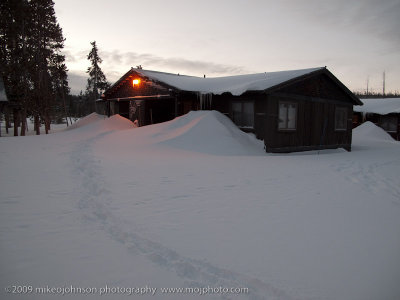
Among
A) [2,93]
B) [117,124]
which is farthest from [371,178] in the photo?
[2,93]

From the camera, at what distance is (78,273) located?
3.14m

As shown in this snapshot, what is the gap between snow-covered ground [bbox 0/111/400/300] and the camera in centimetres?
306

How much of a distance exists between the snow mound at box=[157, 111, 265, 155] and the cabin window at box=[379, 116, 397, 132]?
2091 cm

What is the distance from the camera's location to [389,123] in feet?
94.1

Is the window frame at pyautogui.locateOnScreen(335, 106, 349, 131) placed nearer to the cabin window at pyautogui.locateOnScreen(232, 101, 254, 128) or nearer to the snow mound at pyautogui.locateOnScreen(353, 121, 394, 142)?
the cabin window at pyautogui.locateOnScreen(232, 101, 254, 128)

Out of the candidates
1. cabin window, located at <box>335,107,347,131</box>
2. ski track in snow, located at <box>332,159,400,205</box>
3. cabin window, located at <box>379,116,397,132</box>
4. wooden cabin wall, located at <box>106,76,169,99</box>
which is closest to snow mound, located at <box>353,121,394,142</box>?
cabin window, located at <box>379,116,397,132</box>

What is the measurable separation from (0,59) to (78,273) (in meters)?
27.9

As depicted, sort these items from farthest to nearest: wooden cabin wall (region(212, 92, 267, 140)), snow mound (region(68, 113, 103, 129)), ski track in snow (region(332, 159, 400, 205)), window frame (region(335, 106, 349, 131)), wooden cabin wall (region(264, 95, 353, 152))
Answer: snow mound (region(68, 113, 103, 129))
window frame (region(335, 106, 349, 131))
wooden cabin wall (region(212, 92, 267, 140))
wooden cabin wall (region(264, 95, 353, 152))
ski track in snow (region(332, 159, 400, 205))

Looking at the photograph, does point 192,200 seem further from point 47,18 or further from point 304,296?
point 47,18

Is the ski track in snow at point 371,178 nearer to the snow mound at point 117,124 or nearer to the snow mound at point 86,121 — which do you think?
the snow mound at point 117,124

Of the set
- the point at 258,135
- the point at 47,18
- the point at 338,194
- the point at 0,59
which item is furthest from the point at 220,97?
the point at 47,18

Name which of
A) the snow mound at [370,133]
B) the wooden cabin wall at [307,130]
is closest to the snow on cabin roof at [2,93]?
the wooden cabin wall at [307,130]

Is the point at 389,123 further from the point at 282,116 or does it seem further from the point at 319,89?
the point at 282,116

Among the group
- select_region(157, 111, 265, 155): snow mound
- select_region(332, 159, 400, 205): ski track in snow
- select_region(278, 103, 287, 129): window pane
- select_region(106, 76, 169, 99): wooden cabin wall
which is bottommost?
select_region(332, 159, 400, 205): ski track in snow
